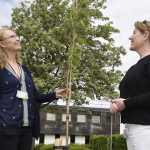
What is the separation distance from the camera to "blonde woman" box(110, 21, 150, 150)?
409 cm

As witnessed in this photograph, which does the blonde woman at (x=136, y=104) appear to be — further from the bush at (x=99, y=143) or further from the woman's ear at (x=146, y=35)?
the bush at (x=99, y=143)

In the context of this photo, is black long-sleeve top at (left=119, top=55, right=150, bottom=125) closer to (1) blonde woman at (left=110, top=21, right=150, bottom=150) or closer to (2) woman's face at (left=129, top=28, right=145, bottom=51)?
(1) blonde woman at (left=110, top=21, right=150, bottom=150)

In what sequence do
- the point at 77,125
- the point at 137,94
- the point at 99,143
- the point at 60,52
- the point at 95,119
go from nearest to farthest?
the point at 137,94 → the point at 60,52 → the point at 99,143 → the point at 77,125 → the point at 95,119

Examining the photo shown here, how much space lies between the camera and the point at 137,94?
424 cm

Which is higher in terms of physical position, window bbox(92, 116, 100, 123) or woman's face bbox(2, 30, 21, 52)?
window bbox(92, 116, 100, 123)

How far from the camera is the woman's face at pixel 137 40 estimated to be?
446 centimetres

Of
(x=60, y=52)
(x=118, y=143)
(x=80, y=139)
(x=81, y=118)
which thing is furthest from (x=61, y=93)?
(x=80, y=139)

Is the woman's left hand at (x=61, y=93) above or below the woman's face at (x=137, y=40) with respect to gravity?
below

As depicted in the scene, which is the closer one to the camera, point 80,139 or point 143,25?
point 143,25

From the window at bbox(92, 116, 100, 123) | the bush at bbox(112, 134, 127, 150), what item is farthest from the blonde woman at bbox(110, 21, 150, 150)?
the window at bbox(92, 116, 100, 123)

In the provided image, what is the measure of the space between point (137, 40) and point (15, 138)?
1.44 metres

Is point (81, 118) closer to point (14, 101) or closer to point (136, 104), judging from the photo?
point (14, 101)

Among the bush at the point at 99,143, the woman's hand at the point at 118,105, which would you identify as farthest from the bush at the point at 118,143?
the woman's hand at the point at 118,105

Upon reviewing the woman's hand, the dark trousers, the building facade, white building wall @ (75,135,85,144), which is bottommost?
the dark trousers
